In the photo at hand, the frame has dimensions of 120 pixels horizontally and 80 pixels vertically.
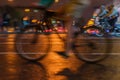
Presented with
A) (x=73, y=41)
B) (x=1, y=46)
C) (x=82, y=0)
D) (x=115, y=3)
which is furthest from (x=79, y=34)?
(x=115, y=3)

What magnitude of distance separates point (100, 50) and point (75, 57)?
2.22ft

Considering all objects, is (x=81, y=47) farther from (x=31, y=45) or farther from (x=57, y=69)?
(x=31, y=45)

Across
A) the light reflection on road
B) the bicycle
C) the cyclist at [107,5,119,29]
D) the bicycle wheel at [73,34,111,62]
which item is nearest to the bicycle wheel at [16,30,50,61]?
the bicycle

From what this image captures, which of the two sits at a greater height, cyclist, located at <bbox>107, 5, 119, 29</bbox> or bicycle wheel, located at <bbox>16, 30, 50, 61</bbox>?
cyclist, located at <bbox>107, 5, 119, 29</bbox>

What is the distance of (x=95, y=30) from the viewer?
784 cm

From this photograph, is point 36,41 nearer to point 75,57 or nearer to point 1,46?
point 75,57

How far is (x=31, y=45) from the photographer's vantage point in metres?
7.87

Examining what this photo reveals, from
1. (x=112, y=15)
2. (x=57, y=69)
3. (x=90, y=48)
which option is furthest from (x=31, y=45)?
(x=112, y=15)

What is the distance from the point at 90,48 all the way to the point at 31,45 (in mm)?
1137

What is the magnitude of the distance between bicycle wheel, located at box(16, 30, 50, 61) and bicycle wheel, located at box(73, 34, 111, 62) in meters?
0.58

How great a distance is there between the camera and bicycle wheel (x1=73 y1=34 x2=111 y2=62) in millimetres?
7641

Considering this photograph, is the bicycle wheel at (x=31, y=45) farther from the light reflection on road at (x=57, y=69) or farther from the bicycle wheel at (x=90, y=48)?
the bicycle wheel at (x=90, y=48)

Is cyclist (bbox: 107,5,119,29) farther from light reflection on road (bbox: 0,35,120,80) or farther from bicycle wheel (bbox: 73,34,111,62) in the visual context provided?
bicycle wheel (bbox: 73,34,111,62)

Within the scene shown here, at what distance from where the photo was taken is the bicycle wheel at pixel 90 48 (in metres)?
7.64
